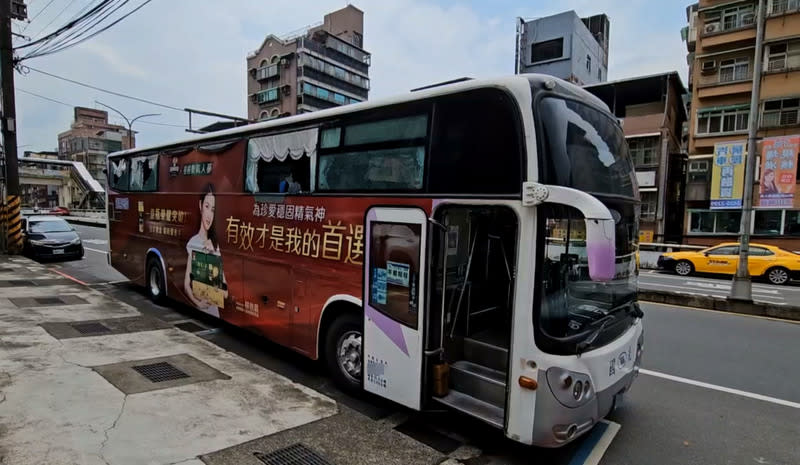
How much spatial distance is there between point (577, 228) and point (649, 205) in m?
29.2

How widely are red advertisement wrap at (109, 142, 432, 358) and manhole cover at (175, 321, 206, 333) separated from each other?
35 cm

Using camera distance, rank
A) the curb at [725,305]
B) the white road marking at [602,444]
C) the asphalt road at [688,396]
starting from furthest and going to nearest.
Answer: the curb at [725,305] → the asphalt road at [688,396] → the white road marking at [602,444]

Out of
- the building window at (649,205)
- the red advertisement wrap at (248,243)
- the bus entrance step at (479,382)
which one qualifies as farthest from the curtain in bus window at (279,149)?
the building window at (649,205)

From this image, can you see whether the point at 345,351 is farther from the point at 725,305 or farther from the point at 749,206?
the point at 749,206

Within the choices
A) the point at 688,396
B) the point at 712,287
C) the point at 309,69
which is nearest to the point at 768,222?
the point at 712,287

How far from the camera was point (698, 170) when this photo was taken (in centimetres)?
2670

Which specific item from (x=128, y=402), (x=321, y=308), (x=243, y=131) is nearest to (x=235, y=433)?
(x=128, y=402)

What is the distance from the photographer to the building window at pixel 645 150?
28.1 metres

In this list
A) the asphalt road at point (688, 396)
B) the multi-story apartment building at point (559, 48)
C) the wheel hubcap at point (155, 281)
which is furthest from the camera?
the multi-story apartment building at point (559, 48)

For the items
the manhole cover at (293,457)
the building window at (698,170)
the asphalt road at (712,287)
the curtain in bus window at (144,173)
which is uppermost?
the building window at (698,170)

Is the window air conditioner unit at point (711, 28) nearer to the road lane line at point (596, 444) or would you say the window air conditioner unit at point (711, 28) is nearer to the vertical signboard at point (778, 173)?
the vertical signboard at point (778, 173)

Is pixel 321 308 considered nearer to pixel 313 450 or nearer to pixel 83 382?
pixel 313 450

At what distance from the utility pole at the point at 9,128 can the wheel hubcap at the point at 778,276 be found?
26828mm

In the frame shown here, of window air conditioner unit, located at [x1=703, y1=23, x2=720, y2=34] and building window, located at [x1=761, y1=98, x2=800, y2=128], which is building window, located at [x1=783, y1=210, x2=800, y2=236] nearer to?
building window, located at [x1=761, y1=98, x2=800, y2=128]
